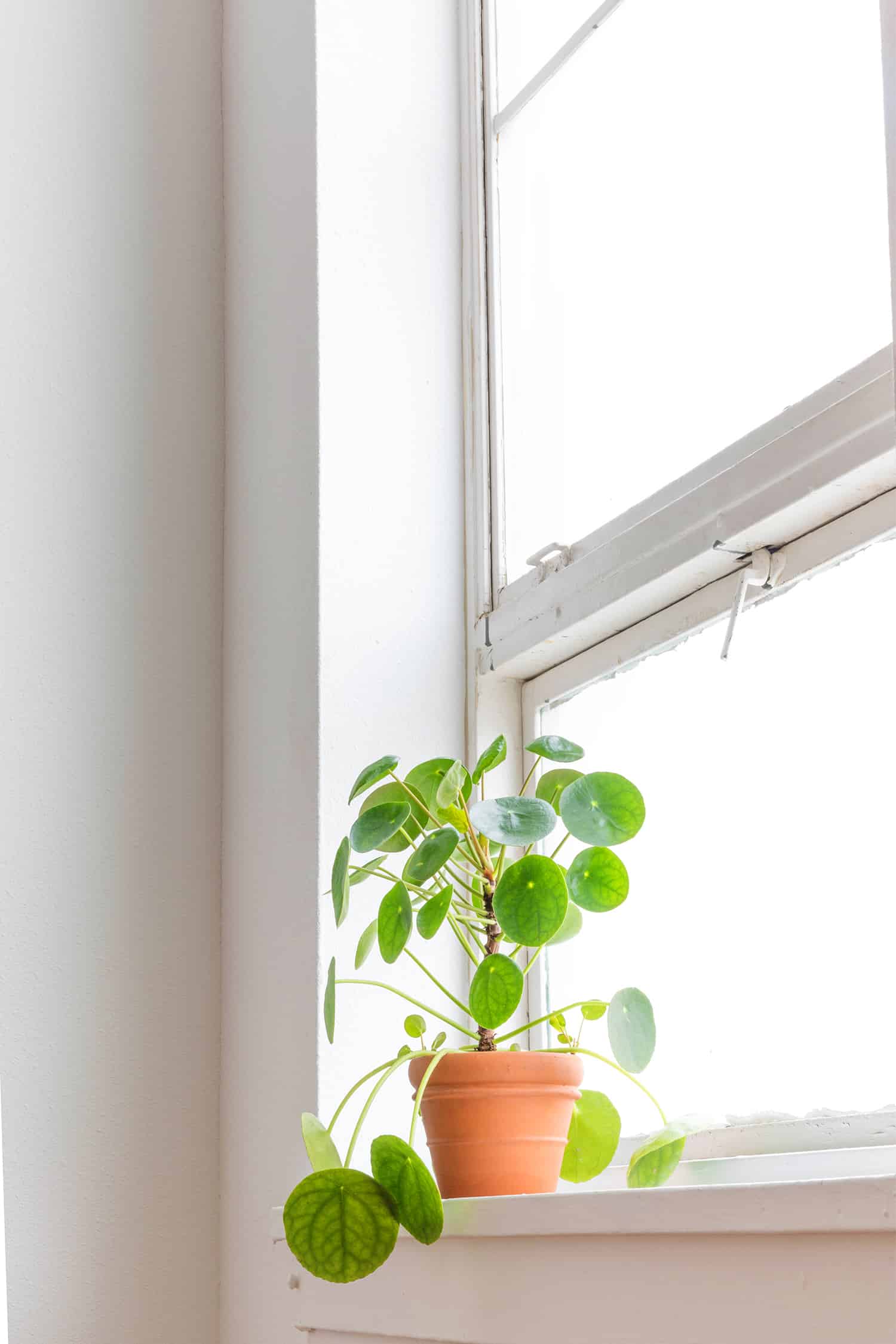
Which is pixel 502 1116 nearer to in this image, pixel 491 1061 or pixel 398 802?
pixel 491 1061

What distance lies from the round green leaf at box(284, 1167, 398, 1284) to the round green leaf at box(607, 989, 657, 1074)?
208 mm

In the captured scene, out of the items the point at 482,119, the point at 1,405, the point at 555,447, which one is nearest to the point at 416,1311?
the point at 555,447

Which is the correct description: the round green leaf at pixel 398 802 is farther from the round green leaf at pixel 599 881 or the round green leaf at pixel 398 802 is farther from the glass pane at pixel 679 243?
the glass pane at pixel 679 243

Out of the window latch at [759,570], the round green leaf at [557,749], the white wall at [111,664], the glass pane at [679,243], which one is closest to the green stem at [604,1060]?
the round green leaf at [557,749]

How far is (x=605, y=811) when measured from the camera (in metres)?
1.10

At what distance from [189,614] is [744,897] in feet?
2.60

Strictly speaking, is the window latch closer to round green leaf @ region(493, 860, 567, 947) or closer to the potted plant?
the potted plant

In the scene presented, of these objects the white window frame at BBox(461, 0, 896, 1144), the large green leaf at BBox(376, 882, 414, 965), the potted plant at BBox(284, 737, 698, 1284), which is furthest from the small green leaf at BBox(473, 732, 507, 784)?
the white window frame at BBox(461, 0, 896, 1144)

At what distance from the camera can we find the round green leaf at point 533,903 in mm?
1073

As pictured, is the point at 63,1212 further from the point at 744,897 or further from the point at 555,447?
the point at 555,447

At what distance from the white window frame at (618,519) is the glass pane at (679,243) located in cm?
2

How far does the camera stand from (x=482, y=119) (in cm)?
171

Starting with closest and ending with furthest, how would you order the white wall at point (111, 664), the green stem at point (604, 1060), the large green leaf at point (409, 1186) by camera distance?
the large green leaf at point (409, 1186) → the green stem at point (604, 1060) → the white wall at point (111, 664)

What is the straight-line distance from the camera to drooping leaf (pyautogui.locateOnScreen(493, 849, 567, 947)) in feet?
3.52
